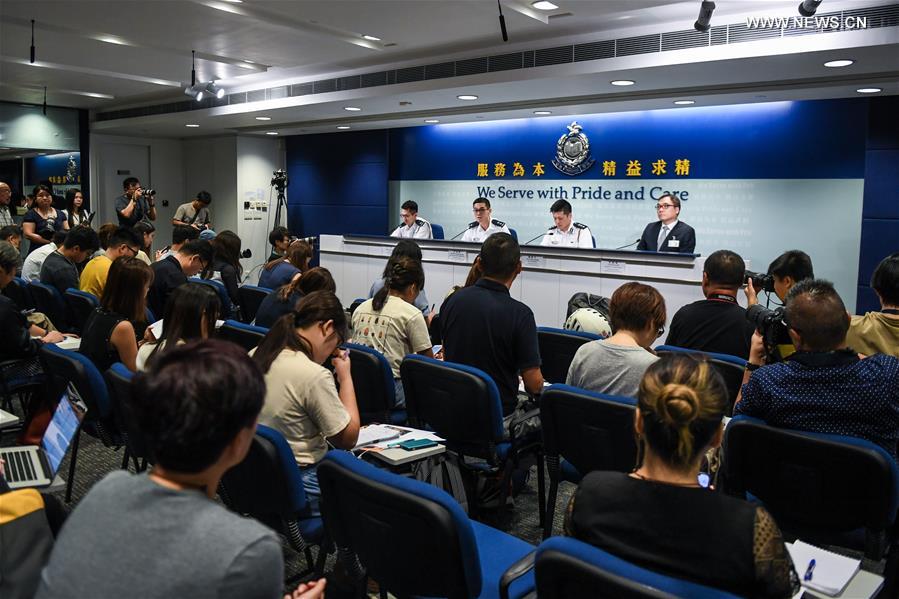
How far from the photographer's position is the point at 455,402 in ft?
10.4

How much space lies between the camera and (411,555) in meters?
1.82

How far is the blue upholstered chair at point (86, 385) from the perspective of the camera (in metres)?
3.30

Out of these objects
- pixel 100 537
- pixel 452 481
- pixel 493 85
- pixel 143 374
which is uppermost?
pixel 493 85

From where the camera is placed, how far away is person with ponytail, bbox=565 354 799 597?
1453 mm

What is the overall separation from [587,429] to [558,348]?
4.30ft

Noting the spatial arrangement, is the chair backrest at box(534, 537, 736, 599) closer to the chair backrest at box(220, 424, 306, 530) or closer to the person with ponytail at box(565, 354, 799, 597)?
the person with ponytail at box(565, 354, 799, 597)

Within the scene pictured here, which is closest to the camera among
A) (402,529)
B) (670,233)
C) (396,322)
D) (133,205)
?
(402,529)

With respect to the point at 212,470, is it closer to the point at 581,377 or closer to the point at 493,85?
the point at 581,377

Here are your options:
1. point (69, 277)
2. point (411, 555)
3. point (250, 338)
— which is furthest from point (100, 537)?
point (69, 277)

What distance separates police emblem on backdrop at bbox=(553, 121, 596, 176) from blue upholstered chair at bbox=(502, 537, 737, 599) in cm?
835

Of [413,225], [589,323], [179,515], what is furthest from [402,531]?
[413,225]

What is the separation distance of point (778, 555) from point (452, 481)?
1.67m

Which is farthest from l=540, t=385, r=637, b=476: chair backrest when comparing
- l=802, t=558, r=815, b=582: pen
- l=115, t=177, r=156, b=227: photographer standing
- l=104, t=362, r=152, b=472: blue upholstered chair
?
l=115, t=177, r=156, b=227: photographer standing

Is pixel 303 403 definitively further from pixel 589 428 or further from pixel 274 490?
pixel 589 428
